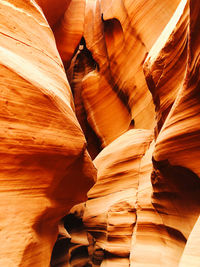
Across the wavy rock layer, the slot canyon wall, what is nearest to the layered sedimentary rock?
the slot canyon wall

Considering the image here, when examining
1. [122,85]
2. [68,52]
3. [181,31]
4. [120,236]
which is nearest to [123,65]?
[122,85]

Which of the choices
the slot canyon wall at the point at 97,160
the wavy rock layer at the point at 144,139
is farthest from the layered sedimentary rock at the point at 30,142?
the wavy rock layer at the point at 144,139

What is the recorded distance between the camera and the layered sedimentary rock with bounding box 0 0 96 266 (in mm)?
2160

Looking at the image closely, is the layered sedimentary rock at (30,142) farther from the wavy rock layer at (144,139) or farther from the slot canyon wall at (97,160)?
the wavy rock layer at (144,139)

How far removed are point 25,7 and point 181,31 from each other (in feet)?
6.97

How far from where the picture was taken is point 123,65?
7234 mm

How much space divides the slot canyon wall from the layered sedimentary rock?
0.01 m

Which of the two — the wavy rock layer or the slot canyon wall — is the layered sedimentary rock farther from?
the wavy rock layer

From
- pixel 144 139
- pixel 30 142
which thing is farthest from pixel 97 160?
pixel 30 142

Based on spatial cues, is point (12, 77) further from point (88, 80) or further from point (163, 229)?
point (88, 80)

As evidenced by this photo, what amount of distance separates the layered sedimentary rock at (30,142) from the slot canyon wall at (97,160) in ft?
0.03

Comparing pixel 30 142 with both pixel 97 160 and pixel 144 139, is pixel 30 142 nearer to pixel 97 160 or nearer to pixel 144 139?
pixel 144 139

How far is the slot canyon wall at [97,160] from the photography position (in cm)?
220

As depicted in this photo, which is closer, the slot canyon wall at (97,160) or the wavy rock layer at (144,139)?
the slot canyon wall at (97,160)
